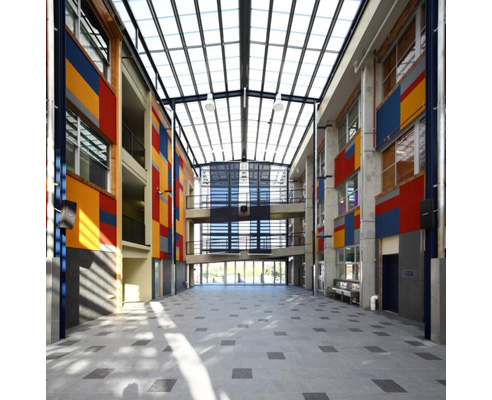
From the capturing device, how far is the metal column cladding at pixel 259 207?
80.2 ft

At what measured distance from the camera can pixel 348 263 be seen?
15148 mm

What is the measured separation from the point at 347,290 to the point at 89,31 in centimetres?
1254

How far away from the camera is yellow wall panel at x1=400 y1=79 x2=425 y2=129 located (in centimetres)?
901

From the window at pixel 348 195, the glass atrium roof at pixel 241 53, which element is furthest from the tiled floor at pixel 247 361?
the glass atrium roof at pixel 241 53

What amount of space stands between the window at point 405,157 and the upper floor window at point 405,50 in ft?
6.23

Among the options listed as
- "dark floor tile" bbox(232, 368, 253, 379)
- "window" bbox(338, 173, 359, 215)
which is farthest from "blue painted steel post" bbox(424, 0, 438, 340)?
"window" bbox(338, 173, 359, 215)

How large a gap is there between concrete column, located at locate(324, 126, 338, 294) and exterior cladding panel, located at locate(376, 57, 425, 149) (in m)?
5.51

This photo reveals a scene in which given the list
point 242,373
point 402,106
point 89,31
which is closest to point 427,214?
point 242,373

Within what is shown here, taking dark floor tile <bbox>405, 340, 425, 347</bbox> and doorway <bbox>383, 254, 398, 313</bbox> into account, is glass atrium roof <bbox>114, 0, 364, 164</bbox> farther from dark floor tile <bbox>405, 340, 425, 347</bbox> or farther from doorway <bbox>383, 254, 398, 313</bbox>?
dark floor tile <bbox>405, 340, 425, 347</bbox>

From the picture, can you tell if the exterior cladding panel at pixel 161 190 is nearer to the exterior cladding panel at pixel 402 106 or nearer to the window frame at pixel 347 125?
the window frame at pixel 347 125

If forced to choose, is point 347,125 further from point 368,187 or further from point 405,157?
point 405,157
